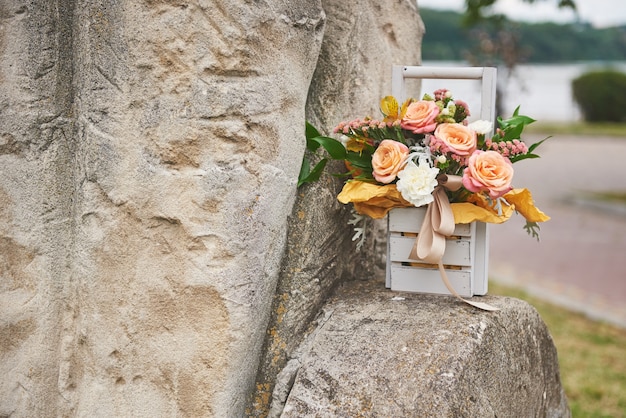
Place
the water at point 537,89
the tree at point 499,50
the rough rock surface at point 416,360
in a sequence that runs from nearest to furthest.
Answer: the rough rock surface at point 416,360 < the water at point 537,89 < the tree at point 499,50

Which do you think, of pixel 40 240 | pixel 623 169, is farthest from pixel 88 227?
pixel 623 169

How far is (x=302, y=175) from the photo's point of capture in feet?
8.41

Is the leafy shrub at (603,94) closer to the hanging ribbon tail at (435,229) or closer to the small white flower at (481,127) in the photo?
the small white flower at (481,127)

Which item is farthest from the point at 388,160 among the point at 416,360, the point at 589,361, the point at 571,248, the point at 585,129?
the point at 585,129

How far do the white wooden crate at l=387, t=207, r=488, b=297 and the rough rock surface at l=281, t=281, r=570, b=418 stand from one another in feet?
0.17

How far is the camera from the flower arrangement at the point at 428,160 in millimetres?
2414

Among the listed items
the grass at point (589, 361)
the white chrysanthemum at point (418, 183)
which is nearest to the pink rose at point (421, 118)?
the white chrysanthemum at point (418, 183)

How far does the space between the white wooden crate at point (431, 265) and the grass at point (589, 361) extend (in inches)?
74.0

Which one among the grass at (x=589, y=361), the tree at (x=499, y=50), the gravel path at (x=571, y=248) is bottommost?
the grass at (x=589, y=361)

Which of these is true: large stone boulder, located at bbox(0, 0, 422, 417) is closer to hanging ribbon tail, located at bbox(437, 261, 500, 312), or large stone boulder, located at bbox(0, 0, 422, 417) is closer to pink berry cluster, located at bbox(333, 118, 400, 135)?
pink berry cluster, located at bbox(333, 118, 400, 135)

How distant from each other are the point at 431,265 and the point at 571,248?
6056 millimetres

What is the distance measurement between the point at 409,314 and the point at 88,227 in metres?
1.08

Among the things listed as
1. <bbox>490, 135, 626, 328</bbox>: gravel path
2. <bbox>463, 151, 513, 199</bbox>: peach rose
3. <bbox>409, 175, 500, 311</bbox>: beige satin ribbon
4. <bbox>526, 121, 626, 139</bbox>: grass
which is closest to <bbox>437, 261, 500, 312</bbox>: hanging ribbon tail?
<bbox>409, 175, 500, 311</bbox>: beige satin ribbon

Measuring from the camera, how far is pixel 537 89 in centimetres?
3459
